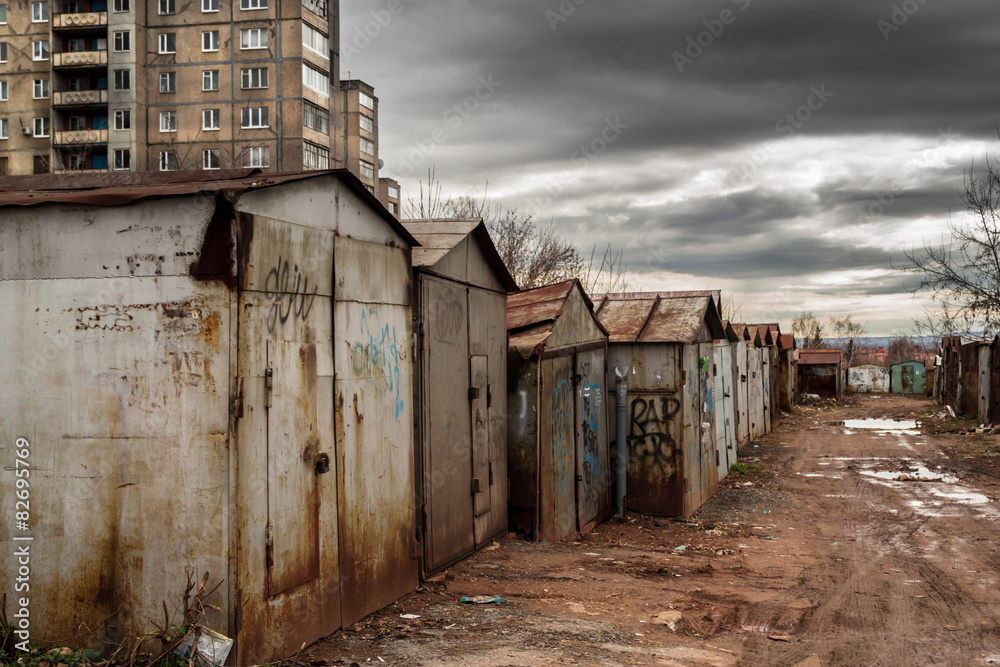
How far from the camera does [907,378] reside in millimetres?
50281

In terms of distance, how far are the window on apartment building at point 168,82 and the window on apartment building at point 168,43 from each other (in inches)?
39.7

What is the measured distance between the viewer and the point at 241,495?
3859mm

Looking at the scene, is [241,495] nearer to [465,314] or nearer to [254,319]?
[254,319]

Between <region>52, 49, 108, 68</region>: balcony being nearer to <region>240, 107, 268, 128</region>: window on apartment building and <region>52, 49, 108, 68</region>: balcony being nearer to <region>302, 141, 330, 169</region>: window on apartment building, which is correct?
<region>240, 107, 268, 128</region>: window on apartment building

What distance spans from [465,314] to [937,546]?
615cm

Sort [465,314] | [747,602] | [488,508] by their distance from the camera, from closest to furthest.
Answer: [747,602] < [465,314] < [488,508]

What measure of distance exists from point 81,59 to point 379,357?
1394 inches

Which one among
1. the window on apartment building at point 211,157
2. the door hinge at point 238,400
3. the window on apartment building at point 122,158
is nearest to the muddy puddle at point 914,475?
the door hinge at point 238,400

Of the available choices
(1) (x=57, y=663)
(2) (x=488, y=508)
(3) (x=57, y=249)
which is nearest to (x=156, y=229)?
(3) (x=57, y=249)

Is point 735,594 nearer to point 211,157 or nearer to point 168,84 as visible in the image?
point 211,157

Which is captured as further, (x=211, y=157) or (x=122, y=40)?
(x=122, y=40)

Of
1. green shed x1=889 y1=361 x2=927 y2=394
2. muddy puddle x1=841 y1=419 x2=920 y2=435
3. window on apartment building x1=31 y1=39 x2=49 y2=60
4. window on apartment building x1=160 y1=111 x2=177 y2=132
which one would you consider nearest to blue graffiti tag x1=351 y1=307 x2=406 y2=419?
muddy puddle x1=841 y1=419 x2=920 y2=435

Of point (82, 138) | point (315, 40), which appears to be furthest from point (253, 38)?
point (82, 138)

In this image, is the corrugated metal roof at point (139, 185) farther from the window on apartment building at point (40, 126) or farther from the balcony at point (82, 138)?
the window on apartment building at point (40, 126)
